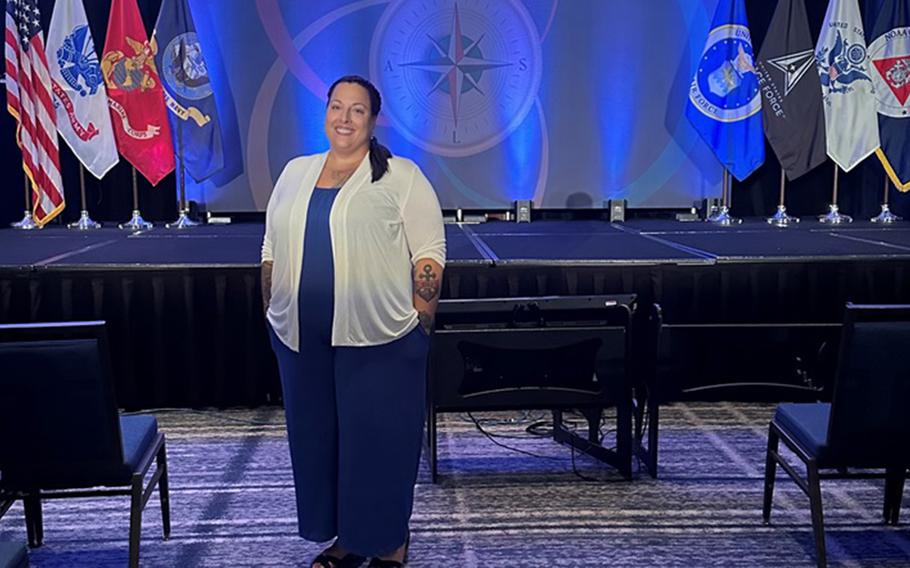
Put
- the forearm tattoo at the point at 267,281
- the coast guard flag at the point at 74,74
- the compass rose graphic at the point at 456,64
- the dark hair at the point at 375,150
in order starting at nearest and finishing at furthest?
the dark hair at the point at 375,150
the forearm tattoo at the point at 267,281
the coast guard flag at the point at 74,74
the compass rose graphic at the point at 456,64

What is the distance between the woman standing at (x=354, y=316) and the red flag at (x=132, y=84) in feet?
12.1

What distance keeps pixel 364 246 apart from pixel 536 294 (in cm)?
198

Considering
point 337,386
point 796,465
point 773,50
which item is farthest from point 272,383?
point 773,50

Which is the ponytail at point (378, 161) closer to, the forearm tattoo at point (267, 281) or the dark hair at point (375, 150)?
the dark hair at point (375, 150)

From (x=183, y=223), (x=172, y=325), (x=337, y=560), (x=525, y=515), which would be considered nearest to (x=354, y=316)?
(x=337, y=560)

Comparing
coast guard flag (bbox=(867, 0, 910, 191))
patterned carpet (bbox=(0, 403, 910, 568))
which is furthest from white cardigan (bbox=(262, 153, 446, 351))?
coast guard flag (bbox=(867, 0, 910, 191))

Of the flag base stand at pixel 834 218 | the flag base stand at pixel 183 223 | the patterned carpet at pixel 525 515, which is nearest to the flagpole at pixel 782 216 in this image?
the flag base stand at pixel 834 218

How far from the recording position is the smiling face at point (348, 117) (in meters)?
1.97

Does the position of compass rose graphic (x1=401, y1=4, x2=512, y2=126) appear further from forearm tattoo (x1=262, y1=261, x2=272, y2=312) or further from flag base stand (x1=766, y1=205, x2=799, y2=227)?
forearm tattoo (x1=262, y1=261, x2=272, y2=312)

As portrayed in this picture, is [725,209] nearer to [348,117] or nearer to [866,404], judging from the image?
[866,404]

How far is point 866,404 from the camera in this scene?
2.05 meters

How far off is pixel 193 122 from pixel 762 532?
4256mm

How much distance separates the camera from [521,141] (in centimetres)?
586

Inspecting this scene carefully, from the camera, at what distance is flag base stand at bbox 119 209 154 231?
5.45m
